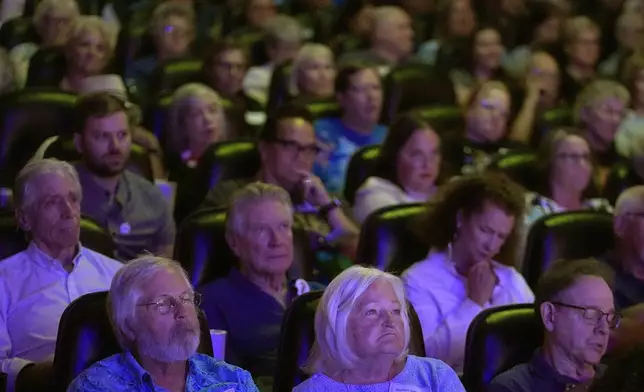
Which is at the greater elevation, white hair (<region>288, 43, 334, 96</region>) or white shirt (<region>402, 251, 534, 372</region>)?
white hair (<region>288, 43, 334, 96</region>)

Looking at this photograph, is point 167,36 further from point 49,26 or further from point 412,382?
point 412,382

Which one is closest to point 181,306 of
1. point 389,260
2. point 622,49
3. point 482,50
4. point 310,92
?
point 389,260

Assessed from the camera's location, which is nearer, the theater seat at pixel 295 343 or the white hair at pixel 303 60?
the theater seat at pixel 295 343

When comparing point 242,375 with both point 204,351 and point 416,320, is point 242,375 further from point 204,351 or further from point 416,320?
point 416,320

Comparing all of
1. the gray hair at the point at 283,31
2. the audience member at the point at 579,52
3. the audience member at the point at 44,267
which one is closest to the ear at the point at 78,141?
the audience member at the point at 44,267

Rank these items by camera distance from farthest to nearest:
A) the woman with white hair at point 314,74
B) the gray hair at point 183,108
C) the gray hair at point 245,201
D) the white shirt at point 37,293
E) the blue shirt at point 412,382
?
the woman with white hair at point 314,74
the gray hair at point 183,108
the gray hair at point 245,201
the white shirt at point 37,293
the blue shirt at point 412,382

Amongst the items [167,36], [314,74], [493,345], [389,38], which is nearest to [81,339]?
[493,345]

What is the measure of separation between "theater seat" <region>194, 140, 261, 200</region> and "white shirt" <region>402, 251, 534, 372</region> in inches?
38.1

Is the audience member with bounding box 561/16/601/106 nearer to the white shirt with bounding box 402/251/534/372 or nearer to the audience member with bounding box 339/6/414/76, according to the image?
the audience member with bounding box 339/6/414/76

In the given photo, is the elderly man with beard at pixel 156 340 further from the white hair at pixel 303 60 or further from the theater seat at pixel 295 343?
→ the white hair at pixel 303 60

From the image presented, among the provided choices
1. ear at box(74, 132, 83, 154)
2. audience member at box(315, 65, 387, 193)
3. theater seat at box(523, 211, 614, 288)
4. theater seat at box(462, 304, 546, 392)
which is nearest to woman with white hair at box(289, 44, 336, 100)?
audience member at box(315, 65, 387, 193)

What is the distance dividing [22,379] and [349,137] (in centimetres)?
246

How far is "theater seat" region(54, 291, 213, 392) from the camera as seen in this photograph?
10.1 ft

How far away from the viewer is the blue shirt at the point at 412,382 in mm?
3045
